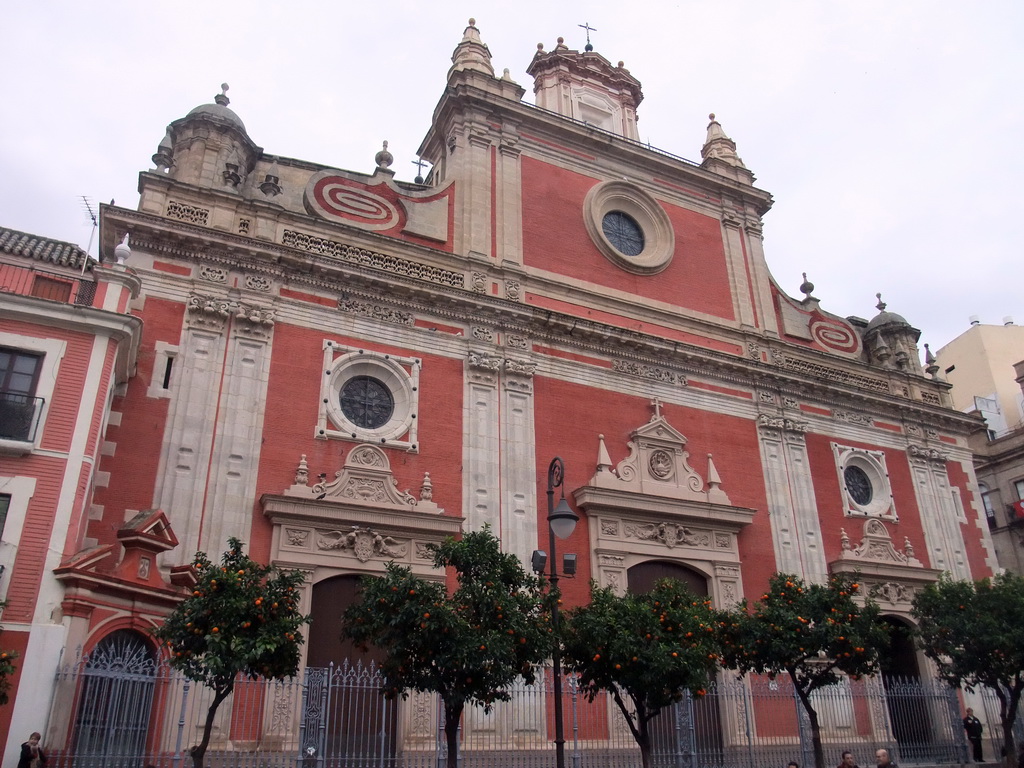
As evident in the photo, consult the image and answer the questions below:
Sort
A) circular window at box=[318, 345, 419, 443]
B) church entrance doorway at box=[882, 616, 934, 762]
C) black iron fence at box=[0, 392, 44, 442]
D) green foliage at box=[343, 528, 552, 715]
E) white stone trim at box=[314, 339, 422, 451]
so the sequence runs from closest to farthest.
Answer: green foliage at box=[343, 528, 552, 715] < black iron fence at box=[0, 392, 44, 442] < white stone trim at box=[314, 339, 422, 451] < circular window at box=[318, 345, 419, 443] < church entrance doorway at box=[882, 616, 934, 762]

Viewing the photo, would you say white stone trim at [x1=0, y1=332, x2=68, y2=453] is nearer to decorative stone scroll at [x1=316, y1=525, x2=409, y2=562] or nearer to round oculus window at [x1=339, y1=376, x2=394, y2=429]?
decorative stone scroll at [x1=316, y1=525, x2=409, y2=562]

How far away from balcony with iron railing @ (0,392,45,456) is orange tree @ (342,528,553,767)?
5.61m

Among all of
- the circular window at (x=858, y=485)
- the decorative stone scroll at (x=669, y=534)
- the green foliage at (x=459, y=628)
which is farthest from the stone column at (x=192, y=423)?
the circular window at (x=858, y=485)

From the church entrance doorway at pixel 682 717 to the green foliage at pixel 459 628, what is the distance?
501 centimetres

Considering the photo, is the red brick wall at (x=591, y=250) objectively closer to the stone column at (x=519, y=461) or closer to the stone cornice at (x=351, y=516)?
the stone column at (x=519, y=461)

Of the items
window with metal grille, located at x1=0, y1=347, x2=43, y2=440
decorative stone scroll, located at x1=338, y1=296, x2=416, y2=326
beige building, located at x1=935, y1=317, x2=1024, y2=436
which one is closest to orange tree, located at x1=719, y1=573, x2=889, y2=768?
decorative stone scroll, located at x1=338, y1=296, x2=416, y2=326

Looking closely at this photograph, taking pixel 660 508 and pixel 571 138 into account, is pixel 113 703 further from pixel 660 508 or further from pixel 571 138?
pixel 571 138

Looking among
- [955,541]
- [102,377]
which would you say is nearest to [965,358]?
[955,541]

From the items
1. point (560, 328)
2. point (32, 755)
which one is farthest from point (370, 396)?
point (32, 755)

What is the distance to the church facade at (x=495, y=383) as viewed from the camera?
16250mm

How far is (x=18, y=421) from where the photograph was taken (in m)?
13.4

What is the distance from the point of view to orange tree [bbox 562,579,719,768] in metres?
13.4

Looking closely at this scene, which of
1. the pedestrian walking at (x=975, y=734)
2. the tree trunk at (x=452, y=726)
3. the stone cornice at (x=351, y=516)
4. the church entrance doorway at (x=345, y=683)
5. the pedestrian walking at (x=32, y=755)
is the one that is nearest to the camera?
the pedestrian walking at (x=32, y=755)

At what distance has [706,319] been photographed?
78.5 ft
